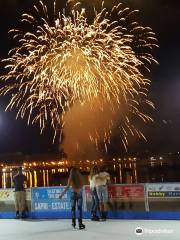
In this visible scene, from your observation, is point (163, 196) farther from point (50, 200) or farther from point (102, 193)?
point (50, 200)

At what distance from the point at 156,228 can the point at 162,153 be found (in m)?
96.2

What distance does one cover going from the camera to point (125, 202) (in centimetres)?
1633

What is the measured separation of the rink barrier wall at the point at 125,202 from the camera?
15531 millimetres

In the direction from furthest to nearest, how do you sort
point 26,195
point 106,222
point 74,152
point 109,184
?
point 74,152 → point 26,195 → point 109,184 → point 106,222

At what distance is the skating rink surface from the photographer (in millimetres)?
11914

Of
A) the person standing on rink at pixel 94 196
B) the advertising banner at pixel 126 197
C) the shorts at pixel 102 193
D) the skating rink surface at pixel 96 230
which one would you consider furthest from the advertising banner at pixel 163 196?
the person standing on rink at pixel 94 196

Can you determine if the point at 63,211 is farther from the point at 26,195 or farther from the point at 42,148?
the point at 42,148

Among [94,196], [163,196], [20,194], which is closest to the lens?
[163,196]

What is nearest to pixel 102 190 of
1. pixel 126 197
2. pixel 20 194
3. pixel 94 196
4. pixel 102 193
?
pixel 102 193

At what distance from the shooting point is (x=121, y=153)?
106000 mm

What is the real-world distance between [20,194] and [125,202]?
4.28 m

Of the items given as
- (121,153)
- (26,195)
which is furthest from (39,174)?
(26,195)

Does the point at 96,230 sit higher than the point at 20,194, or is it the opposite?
the point at 20,194

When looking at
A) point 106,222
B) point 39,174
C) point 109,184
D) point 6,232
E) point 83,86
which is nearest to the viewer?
point 6,232
